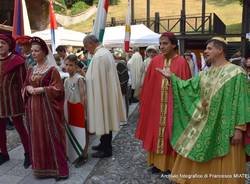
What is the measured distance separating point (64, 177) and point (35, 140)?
599 millimetres

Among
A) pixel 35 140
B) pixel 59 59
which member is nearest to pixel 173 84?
pixel 35 140

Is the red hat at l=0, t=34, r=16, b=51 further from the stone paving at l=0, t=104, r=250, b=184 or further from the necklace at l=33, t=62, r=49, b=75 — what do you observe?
the stone paving at l=0, t=104, r=250, b=184

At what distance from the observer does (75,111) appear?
5191 millimetres

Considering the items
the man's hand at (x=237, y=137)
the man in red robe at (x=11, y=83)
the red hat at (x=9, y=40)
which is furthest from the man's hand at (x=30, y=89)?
the man's hand at (x=237, y=137)

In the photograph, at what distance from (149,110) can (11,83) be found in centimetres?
190

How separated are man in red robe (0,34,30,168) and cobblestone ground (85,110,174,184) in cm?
107

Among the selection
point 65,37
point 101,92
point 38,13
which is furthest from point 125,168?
point 38,13

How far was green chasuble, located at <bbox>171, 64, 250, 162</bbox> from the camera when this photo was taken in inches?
144

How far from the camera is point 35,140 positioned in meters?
4.62

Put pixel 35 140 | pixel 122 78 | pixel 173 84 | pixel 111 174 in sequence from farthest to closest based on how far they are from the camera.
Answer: pixel 122 78, pixel 111 174, pixel 35 140, pixel 173 84

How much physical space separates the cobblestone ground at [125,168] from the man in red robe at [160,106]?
21 cm

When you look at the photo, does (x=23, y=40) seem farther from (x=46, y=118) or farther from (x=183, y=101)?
(x=183, y=101)

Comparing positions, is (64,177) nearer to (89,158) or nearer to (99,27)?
(89,158)

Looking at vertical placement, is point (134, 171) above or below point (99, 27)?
below
